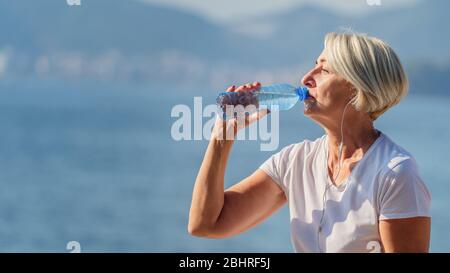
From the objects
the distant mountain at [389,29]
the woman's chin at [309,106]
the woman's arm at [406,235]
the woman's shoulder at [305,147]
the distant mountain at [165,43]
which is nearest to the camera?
the woman's arm at [406,235]

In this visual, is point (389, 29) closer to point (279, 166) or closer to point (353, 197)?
point (279, 166)

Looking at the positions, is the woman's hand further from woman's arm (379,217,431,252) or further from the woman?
woman's arm (379,217,431,252)

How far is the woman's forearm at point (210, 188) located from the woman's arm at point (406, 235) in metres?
0.39

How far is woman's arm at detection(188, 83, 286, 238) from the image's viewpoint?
6.77 ft

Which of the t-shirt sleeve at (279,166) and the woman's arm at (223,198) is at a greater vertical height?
the t-shirt sleeve at (279,166)

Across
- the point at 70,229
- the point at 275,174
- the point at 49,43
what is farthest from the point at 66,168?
the point at 275,174

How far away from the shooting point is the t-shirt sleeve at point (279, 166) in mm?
2113

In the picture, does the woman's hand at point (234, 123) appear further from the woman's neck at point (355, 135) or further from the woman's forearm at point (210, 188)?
the woman's neck at point (355, 135)

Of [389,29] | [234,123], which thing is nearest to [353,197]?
[234,123]

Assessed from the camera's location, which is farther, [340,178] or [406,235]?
[340,178]

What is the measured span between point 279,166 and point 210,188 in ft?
0.56

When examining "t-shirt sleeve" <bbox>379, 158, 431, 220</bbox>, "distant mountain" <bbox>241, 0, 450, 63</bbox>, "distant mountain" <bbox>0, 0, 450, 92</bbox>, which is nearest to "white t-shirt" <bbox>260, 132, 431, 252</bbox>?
"t-shirt sleeve" <bbox>379, 158, 431, 220</bbox>

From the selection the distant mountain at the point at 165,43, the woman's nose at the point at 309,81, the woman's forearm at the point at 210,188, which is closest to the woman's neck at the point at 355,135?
the woman's nose at the point at 309,81

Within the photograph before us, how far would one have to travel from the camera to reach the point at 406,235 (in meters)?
1.89
